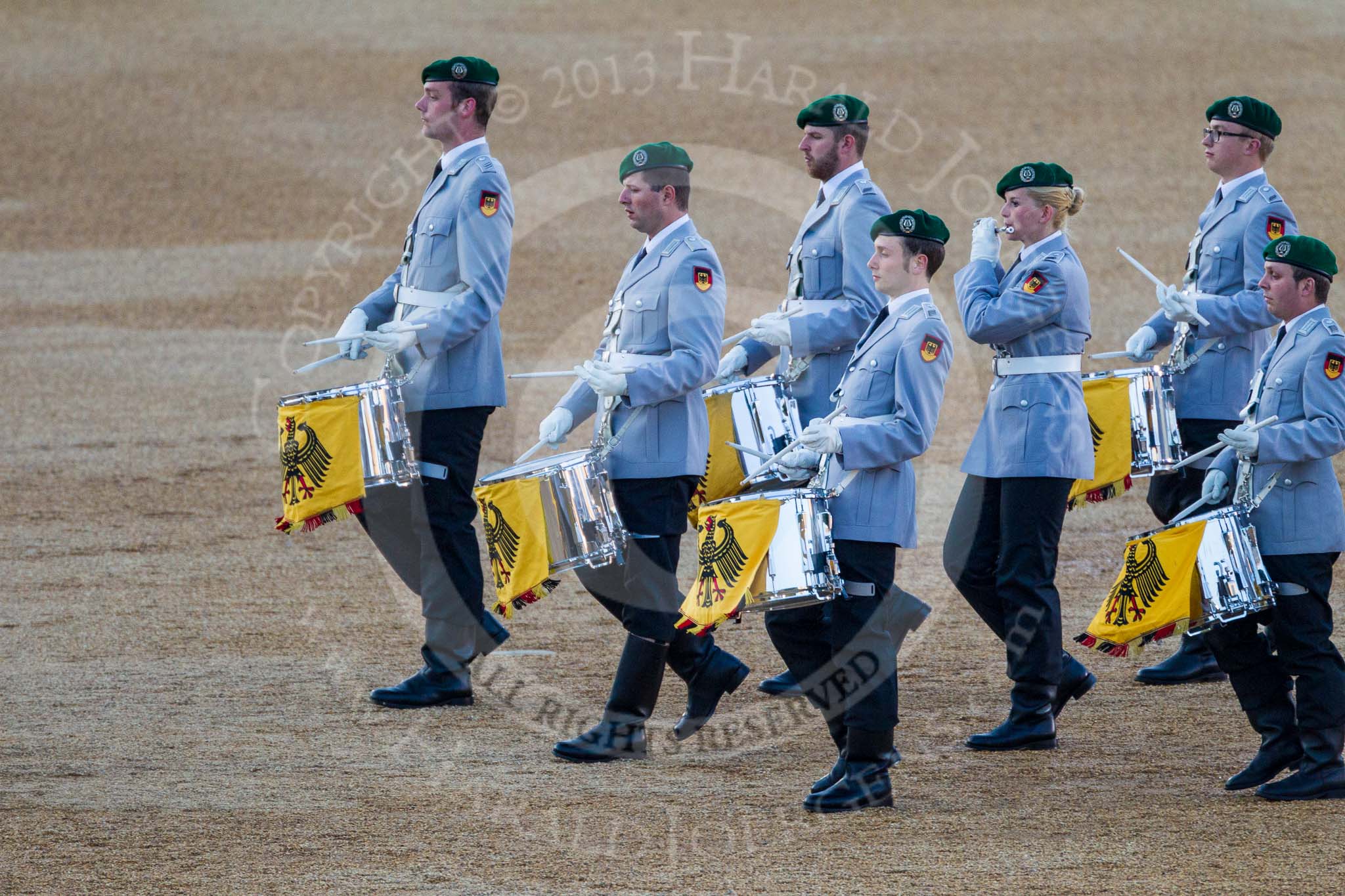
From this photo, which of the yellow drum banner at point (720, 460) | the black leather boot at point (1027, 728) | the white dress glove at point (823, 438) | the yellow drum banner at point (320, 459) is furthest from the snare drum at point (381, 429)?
the black leather boot at point (1027, 728)

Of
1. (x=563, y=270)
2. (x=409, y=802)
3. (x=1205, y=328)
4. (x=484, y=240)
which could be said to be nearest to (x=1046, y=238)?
(x=1205, y=328)

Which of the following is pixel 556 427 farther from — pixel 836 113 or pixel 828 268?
pixel 836 113

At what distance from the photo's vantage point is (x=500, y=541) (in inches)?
204

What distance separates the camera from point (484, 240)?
5938mm

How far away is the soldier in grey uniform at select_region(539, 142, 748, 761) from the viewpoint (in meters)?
5.33

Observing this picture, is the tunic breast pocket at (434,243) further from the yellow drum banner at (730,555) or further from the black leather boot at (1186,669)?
the black leather boot at (1186,669)

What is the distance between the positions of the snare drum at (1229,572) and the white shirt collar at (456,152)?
8.89 feet

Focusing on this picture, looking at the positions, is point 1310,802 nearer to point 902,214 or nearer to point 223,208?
point 902,214

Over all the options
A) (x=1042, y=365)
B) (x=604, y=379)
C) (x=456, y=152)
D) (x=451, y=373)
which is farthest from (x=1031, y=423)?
(x=456, y=152)

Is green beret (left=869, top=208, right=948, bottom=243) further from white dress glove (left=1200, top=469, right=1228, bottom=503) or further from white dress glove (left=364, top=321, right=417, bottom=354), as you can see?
white dress glove (left=364, top=321, right=417, bottom=354)

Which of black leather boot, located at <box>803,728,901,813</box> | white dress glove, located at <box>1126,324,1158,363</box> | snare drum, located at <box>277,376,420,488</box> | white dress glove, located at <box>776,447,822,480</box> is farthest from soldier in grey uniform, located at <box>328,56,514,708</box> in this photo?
white dress glove, located at <box>1126,324,1158,363</box>

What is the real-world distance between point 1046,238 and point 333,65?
1815 cm

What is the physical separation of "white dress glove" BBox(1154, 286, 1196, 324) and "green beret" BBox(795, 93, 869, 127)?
1135 mm

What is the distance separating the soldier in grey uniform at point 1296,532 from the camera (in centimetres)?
487
